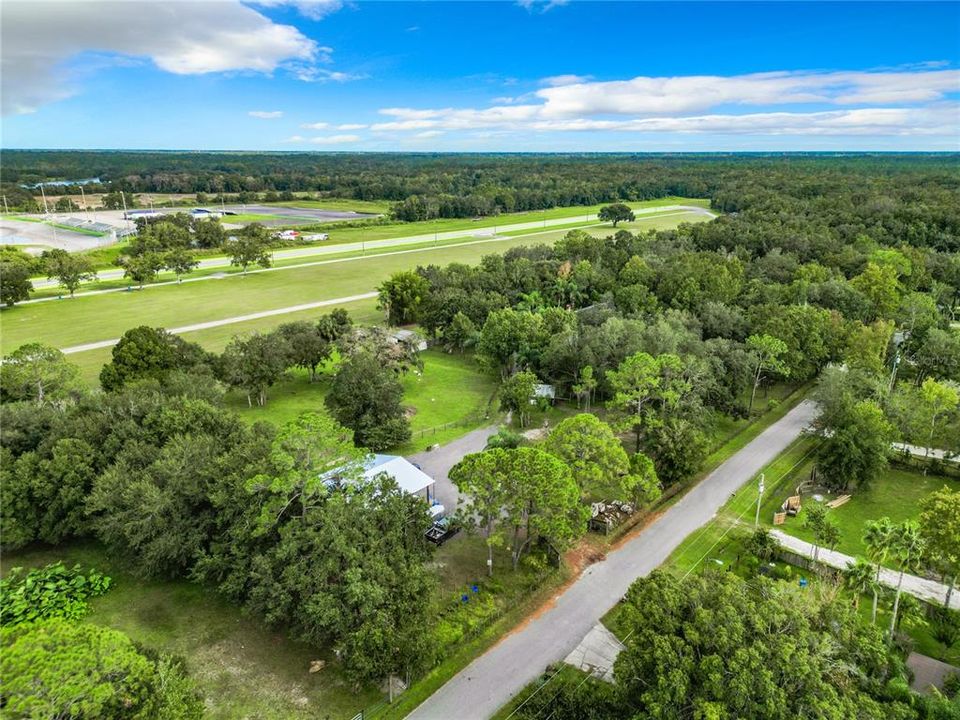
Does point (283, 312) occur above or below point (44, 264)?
below

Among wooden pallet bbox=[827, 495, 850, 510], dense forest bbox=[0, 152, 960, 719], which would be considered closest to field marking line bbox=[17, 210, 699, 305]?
dense forest bbox=[0, 152, 960, 719]

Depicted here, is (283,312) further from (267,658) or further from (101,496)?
(267,658)

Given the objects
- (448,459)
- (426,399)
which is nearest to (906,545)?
(448,459)

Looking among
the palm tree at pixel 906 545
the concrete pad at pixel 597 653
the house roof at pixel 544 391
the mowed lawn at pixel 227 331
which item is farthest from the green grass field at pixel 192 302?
the palm tree at pixel 906 545

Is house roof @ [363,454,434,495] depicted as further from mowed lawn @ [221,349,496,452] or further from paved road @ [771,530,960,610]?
paved road @ [771,530,960,610]

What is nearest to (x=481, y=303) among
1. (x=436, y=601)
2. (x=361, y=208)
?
(x=436, y=601)

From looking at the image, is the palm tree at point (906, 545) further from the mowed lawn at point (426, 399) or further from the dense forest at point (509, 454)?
the mowed lawn at point (426, 399)
